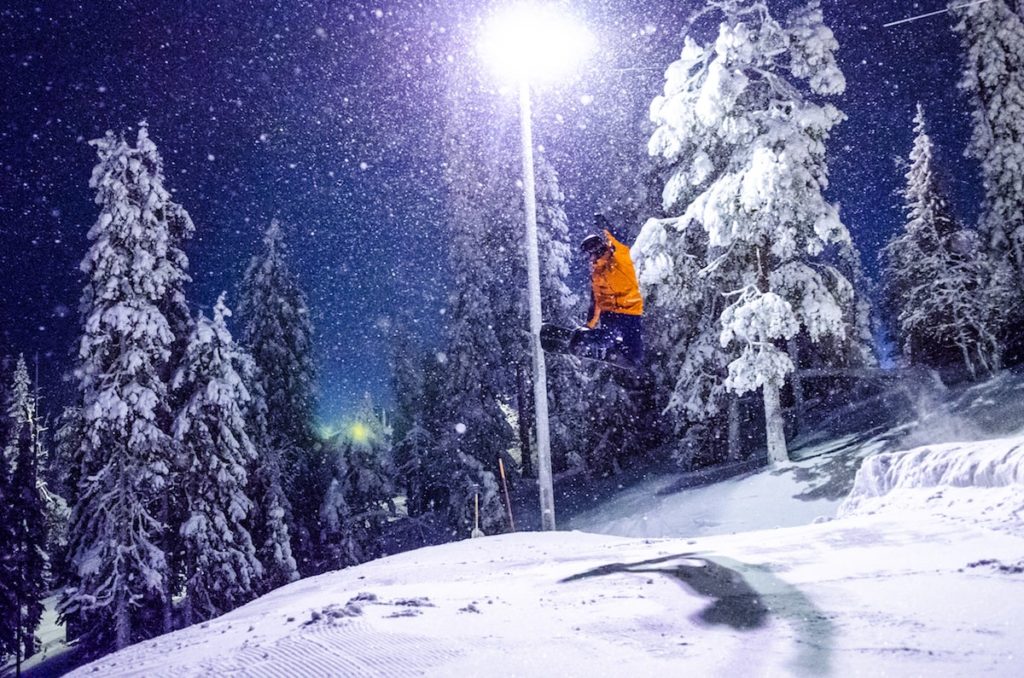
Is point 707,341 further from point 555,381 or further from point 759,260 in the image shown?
point 555,381

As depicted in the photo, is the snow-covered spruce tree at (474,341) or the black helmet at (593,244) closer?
the black helmet at (593,244)

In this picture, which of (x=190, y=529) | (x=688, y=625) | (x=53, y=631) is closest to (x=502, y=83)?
(x=688, y=625)

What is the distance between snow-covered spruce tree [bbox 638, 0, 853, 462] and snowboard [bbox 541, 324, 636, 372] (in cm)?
740

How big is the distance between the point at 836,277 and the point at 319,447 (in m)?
22.5

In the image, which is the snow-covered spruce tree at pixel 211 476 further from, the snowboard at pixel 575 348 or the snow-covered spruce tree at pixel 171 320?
the snowboard at pixel 575 348

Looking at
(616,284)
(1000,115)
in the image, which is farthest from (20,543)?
(1000,115)

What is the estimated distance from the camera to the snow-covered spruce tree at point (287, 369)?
92.5ft

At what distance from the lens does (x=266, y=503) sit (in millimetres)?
24922

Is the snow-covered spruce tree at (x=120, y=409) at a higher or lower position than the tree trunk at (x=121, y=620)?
higher

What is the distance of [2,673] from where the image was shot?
27359mm

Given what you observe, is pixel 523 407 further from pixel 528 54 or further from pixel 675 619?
pixel 675 619

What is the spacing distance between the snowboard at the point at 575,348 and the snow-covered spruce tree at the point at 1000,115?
74.5ft

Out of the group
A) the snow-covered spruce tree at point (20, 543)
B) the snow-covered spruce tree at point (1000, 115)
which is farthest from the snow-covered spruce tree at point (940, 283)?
the snow-covered spruce tree at point (20, 543)

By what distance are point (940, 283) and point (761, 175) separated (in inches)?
740
